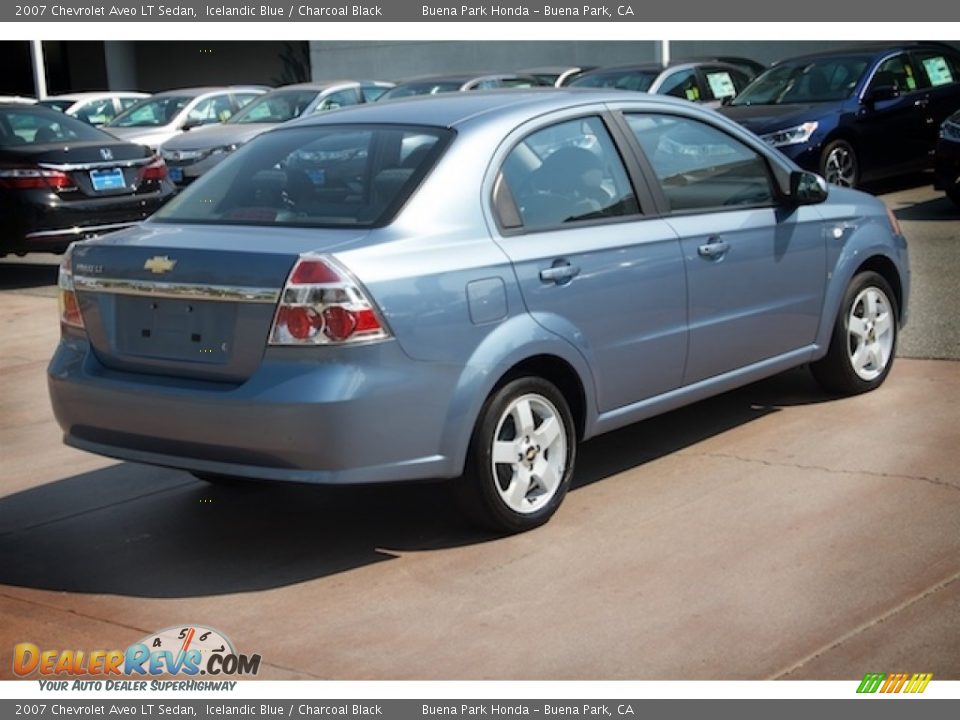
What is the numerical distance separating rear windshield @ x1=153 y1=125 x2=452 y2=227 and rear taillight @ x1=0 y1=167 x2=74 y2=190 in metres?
7.23

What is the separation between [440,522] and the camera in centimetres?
592

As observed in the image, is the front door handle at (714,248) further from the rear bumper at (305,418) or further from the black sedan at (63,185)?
the black sedan at (63,185)

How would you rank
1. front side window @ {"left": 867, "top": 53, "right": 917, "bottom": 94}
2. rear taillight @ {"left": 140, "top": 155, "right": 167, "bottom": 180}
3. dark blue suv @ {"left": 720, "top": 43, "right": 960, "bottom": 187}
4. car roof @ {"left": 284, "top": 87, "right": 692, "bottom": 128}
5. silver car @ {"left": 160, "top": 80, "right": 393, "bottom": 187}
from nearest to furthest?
car roof @ {"left": 284, "top": 87, "right": 692, "bottom": 128}
rear taillight @ {"left": 140, "top": 155, "right": 167, "bottom": 180}
dark blue suv @ {"left": 720, "top": 43, "right": 960, "bottom": 187}
front side window @ {"left": 867, "top": 53, "right": 917, "bottom": 94}
silver car @ {"left": 160, "top": 80, "right": 393, "bottom": 187}

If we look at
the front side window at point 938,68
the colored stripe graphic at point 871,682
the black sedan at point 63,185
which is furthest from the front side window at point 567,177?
the front side window at point 938,68

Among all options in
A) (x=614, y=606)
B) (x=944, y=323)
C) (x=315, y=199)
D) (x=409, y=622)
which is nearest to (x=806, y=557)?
(x=614, y=606)

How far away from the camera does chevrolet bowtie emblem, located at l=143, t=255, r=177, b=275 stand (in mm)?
5391

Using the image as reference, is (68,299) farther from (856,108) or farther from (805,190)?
(856,108)

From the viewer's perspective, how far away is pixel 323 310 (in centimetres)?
507

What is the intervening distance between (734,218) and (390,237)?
199 centimetres

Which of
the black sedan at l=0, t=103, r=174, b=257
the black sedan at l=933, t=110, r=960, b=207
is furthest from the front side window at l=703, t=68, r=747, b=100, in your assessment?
the black sedan at l=0, t=103, r=174, b=257

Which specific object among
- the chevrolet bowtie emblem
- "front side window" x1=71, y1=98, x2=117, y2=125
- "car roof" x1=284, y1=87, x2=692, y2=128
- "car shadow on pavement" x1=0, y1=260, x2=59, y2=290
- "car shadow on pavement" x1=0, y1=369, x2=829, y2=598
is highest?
"car roof" x1=284, y1=87, x2=692, y2=128

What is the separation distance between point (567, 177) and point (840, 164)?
31.5 ft

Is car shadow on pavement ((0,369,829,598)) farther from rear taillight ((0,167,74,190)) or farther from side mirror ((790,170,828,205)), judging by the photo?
rear taillight ((0,167,74,190))

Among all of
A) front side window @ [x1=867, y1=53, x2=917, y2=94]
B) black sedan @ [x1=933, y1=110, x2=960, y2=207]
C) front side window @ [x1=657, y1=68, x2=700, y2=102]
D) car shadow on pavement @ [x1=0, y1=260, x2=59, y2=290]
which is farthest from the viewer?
front side window @ [x1=657, y1=68, x2=700, y2=102]
